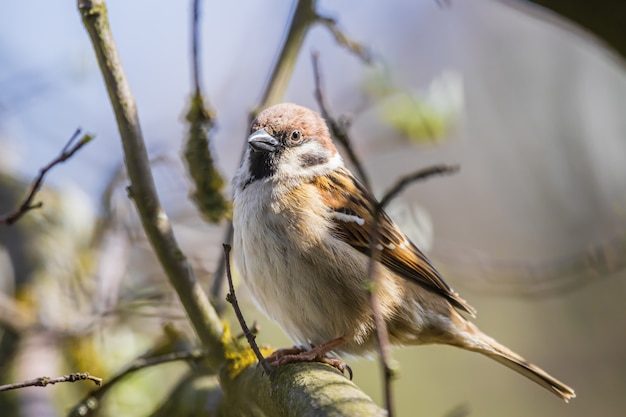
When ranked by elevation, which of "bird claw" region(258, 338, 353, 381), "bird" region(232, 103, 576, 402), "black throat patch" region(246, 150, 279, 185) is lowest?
"bird claw" region(258, 338, 353, 381)

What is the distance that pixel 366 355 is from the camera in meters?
3.29

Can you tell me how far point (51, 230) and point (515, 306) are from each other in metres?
5.34

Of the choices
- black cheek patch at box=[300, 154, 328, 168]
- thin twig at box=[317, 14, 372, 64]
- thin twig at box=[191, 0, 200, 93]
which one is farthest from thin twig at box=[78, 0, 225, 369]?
thin twig at box=[317, 14, 372, 64]

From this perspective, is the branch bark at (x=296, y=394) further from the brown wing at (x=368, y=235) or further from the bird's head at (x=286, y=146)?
the bird's head at (x=286, y=146)

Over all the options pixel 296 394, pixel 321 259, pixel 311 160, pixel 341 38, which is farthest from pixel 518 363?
pixel 341 38

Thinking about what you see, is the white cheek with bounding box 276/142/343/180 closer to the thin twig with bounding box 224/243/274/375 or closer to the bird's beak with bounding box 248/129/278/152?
the bird's beak with bounding box 248/129/278/152

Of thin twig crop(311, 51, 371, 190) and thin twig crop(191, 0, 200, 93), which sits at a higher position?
thin twig crop(191, 0, 200, 93)

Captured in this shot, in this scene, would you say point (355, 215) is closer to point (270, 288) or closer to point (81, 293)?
point (270, 288)

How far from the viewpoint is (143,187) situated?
2588 millimetres

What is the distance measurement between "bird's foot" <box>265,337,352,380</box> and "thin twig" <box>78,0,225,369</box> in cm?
25

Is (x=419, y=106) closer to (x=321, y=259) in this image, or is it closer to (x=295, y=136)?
(x=295, y=136)

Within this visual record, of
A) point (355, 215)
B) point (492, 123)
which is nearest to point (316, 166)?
point (355, 215)

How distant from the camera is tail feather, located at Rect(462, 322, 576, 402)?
11.0 feet

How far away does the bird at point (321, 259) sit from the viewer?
122 inches
